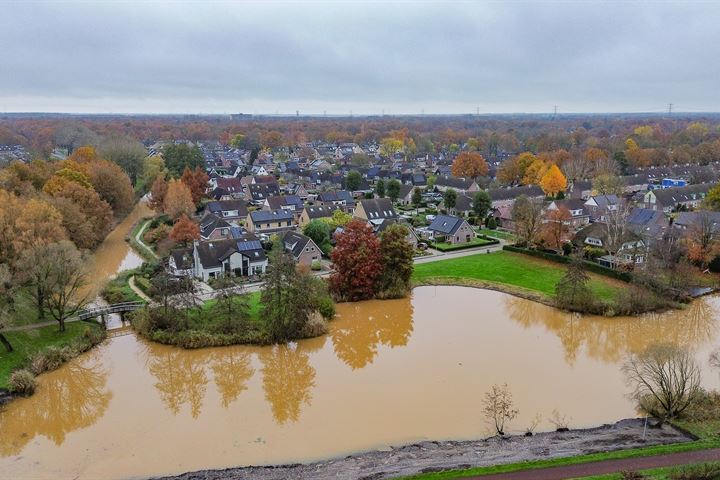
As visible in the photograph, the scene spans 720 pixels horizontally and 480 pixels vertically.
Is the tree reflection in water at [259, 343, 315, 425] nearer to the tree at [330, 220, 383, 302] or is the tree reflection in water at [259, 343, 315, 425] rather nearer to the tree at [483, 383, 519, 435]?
the tree at [330, 220, 383, 302]

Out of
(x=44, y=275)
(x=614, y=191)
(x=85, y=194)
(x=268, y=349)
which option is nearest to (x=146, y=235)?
(x=85, y=194)

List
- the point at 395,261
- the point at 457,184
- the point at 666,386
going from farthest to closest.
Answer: the point at 457,184, the point at 395,261, the point at 666,386

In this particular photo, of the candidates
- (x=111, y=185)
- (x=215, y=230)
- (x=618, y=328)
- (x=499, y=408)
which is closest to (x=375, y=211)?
(x=215, y=230)

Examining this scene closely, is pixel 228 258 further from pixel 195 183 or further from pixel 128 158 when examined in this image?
pixel 128 158

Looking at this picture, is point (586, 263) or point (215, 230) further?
point (215, 230)

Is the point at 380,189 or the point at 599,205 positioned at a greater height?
the point at 380,189

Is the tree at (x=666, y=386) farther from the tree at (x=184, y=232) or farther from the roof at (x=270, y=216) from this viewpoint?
the roof at (x=270, y=216)

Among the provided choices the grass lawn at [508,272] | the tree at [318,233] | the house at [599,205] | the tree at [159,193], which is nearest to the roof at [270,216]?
the tree at [318,233]

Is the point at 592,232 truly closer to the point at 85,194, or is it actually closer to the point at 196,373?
the point at 196,373
